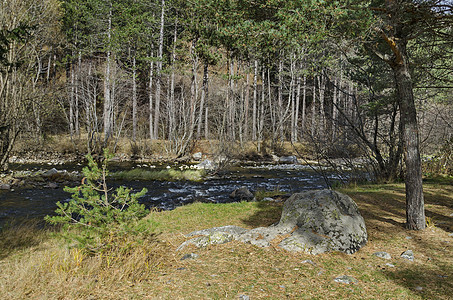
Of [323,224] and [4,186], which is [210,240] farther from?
[4,186]

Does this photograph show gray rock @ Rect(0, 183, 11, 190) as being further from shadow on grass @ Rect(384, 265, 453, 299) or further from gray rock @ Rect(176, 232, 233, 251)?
shadow on grass @ Rect(384, 265, 453, 299)

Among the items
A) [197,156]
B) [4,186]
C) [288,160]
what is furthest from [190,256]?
[288,160]

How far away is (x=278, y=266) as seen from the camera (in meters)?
3.80

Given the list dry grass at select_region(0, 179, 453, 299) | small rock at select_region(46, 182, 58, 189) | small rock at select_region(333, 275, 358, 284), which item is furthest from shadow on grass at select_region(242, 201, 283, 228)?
small rock at select_region(46, 182, 58, 189)

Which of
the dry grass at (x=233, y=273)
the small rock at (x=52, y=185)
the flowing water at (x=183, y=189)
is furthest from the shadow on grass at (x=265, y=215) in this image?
the small rock at (x=52, y=185)

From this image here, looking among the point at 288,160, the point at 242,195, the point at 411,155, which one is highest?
the point at 411,155

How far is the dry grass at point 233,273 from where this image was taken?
312cm

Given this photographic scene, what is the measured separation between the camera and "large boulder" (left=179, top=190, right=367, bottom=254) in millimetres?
4297

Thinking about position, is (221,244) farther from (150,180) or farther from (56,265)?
(150,180)

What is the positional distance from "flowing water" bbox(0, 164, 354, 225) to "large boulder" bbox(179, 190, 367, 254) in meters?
3.72

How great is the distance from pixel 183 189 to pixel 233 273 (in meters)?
8.65

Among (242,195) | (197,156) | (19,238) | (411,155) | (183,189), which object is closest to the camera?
(411,155)

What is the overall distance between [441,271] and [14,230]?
7408 millimetres

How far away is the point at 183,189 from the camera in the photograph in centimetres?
1206
